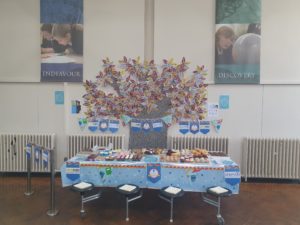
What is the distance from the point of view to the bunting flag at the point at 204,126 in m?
4.60

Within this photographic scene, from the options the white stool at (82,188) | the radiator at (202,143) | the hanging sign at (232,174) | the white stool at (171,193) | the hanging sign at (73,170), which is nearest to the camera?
the white stool at (171,193)

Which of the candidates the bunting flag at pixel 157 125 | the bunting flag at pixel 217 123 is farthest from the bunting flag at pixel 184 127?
the bunting flag at pixel 217 123

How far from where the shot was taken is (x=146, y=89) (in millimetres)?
4508

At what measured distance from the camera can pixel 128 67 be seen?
4.54m

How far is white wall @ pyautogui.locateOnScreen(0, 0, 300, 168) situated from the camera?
443 cm

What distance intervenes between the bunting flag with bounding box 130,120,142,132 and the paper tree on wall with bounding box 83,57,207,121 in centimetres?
13

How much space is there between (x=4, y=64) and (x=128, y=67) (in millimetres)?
2367

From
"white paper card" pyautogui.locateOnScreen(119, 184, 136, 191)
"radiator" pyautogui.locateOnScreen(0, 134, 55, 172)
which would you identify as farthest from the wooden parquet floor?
"radiator" pyautogui.locateOnScreen(0, 134, 55, 172)

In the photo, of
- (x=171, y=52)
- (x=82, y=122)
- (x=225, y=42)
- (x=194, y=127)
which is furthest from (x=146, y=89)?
(x=225, y=42)

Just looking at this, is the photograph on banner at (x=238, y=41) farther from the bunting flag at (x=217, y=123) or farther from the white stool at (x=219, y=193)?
the white stool at (x=219, y=193)

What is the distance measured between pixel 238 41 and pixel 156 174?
2805 mm

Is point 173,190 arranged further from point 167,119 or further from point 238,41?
point 238,41

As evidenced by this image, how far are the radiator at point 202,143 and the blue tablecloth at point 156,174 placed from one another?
1.00 meters

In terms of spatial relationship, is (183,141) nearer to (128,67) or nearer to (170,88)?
(170,88)
